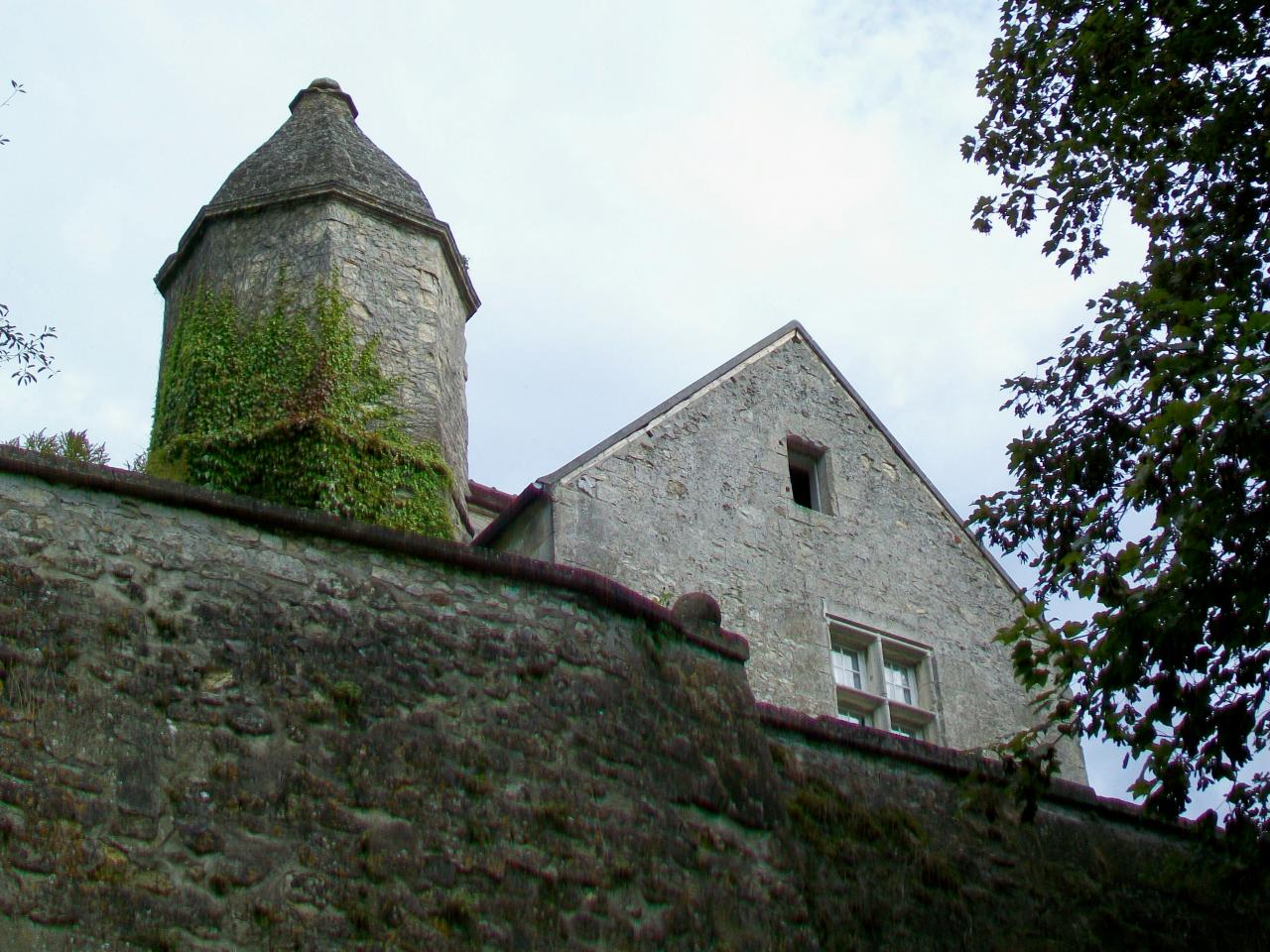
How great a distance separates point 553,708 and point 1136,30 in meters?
5.90

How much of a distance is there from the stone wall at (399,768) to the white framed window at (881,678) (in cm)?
392

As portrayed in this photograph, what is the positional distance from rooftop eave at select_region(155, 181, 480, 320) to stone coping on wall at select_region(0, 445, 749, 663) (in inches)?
228

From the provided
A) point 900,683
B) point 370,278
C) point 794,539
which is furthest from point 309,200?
point 900,683

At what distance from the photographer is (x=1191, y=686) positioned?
8016mm

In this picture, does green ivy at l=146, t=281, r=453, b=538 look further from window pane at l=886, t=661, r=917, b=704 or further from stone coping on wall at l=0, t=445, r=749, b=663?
window pane at l=886, t=661, r=917, b=704

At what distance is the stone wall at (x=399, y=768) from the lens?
6.38m

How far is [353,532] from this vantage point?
7945mm

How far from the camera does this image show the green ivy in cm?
1161

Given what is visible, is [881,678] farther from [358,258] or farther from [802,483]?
[358,258]

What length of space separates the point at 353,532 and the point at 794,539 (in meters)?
6.40

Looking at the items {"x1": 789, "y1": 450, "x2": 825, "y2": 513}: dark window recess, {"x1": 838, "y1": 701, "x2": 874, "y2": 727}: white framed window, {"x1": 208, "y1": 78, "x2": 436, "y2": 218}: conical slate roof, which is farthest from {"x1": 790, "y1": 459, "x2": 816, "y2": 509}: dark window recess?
{"x1": 208, "y1": 78, "x2": 436, "y2": 218}: conical slate roof

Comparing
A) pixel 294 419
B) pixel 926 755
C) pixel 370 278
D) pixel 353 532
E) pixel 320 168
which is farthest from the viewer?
pixel 320 168

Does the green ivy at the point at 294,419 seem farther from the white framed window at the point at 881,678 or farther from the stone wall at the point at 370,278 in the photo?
the white framed window at the point at 881,678

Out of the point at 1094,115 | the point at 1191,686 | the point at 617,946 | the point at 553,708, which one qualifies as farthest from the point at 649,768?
the point at 1094,115
